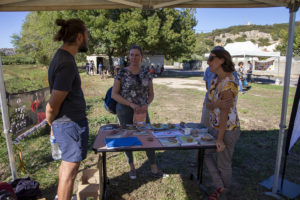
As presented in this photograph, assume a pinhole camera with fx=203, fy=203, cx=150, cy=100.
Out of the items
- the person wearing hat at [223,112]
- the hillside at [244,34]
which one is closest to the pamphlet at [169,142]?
the person wearing hat at [223,112]

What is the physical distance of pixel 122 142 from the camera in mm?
2145

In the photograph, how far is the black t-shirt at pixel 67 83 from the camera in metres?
1.56

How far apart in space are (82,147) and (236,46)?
1472 centimetres

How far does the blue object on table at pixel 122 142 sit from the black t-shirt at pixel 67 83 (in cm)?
44

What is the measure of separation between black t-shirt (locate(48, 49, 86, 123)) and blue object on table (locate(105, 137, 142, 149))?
44cm

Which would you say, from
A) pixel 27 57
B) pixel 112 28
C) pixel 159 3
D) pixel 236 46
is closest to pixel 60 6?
pixel 159 3

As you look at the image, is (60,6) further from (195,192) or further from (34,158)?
(195,192)

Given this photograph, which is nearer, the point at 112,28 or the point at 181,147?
the point at 181,147

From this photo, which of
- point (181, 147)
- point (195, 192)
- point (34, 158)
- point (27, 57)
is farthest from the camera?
point (27, 57)

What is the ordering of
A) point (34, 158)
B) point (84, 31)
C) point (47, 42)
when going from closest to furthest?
1. point (84, 31)
2. point (34, 158)
3. point (47, 42)

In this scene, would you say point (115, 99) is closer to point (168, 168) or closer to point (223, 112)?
point (223, 112)

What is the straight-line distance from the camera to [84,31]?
1737mm

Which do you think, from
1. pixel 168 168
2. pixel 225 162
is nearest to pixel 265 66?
pixel 168 168

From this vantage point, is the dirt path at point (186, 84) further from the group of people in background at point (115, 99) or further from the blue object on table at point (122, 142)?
the blue object on table at point (122, 142)
